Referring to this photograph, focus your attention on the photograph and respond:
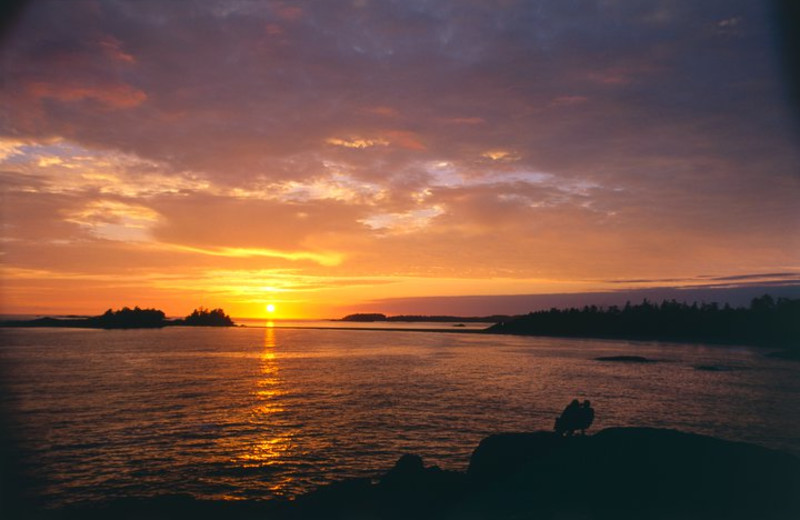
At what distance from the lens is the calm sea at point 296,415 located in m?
30.3

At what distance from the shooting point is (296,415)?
4866 cm

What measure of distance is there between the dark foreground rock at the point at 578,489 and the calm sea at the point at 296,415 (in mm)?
5311

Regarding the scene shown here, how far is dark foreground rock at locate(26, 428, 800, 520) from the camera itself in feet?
63.1

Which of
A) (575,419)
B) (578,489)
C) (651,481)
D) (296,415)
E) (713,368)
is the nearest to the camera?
(651,481)

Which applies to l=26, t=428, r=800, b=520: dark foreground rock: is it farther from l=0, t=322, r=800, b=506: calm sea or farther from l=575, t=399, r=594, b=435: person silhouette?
l=0, t=322, r=800, b=506: calm sea

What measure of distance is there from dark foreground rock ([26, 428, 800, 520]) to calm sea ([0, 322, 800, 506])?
531 centimetres

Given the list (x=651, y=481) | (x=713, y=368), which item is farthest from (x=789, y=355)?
(x=651, y=481)

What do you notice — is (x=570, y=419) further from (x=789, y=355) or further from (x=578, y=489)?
(x=789, y=355)

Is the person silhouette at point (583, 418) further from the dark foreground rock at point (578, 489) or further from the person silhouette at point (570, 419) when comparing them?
the dark foreground rock at point (578, 489)

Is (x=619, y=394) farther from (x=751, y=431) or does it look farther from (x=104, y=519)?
(x=104, y=519)

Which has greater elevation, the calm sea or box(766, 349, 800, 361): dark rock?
the calm sea

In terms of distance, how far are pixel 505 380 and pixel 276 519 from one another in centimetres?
5863

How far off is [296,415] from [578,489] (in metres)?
33.6

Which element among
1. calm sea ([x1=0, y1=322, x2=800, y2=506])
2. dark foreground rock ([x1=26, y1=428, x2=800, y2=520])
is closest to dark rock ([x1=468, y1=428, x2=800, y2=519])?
A: dark foreground rock ([x1=26, y1=428, x2=800, y2=520])
